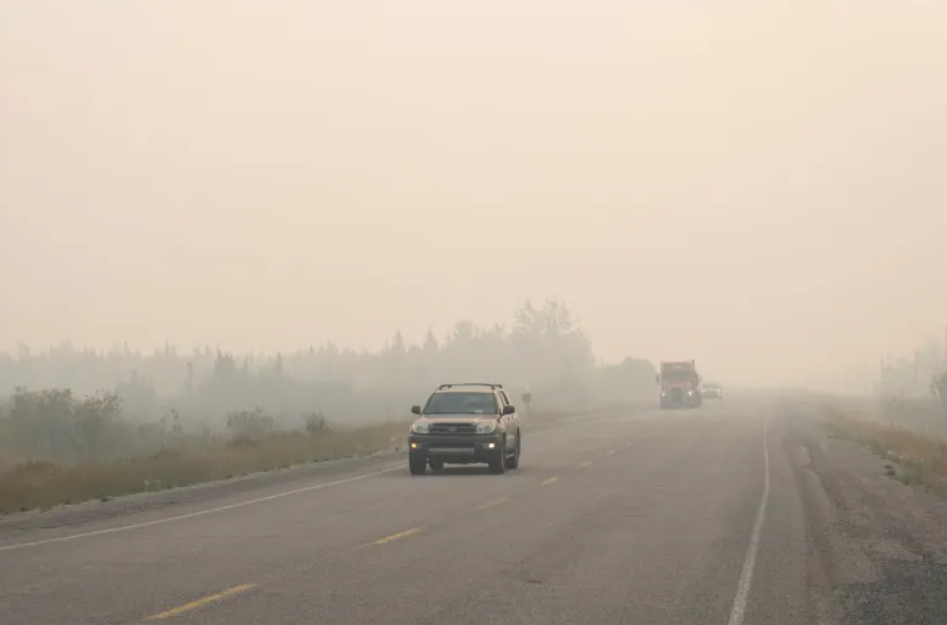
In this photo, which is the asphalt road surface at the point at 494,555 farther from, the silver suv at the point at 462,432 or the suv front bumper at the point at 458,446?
the silver suv at the point at 462,432

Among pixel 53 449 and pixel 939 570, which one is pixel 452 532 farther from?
pixel 53 449

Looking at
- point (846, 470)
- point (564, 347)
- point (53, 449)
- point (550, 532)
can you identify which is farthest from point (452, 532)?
point (564, 347)

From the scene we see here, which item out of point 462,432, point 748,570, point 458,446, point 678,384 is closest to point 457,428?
point 462,432

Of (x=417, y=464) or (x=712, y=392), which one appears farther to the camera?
(x=712, y=392)

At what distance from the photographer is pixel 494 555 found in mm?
13688

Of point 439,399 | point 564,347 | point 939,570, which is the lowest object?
point 939,570

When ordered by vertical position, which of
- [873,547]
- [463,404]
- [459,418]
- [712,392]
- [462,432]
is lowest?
[873,547]

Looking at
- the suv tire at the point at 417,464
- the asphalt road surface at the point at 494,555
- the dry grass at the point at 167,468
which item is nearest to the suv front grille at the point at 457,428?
the suv tire at the point at 417,464

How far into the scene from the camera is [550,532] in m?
16.2

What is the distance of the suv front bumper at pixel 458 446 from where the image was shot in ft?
89.1

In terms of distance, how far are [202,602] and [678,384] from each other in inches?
3078

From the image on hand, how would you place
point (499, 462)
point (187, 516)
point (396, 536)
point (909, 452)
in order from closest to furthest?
1. point (396, 536)
2. point (187, 516)
3. point (499, 462)
4. point (909, 452)

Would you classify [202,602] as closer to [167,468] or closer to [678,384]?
[167,468]

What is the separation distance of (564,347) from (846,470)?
146918 millimetres
